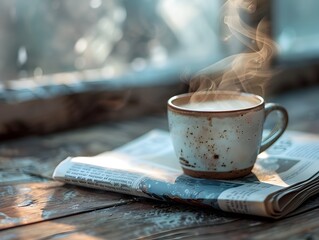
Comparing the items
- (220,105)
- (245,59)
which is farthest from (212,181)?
(245,59)

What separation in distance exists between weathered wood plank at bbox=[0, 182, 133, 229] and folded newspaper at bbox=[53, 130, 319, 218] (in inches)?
0.5

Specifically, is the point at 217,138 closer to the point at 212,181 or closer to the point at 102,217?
the point at 212,181

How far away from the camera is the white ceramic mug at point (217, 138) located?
2.38 ft

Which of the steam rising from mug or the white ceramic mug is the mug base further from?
the steam rising from mug

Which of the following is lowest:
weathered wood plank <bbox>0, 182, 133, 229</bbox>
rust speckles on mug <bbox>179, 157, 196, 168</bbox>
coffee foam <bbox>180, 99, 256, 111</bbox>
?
weathered wood plank <bbox>0, 182, 133, 229</bbox>

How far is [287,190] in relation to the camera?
0.68 meters

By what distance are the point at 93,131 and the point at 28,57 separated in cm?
19

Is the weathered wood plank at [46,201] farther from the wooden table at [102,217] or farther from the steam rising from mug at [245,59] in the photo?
the steam rising from mug at [245,59]

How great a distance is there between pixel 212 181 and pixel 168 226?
4.1 inches

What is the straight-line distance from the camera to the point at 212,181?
74 centimetres

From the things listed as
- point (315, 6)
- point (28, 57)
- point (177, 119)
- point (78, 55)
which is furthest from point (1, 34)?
point (315, 6)

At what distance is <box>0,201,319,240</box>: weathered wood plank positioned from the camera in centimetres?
63

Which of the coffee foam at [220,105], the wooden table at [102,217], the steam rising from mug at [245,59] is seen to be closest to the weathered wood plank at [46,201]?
the wooden table at [102,217]

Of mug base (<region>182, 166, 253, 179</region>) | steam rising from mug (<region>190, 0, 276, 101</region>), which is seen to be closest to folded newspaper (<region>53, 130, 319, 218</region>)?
mug base (<region>182, 166, 253, 179</region>)
